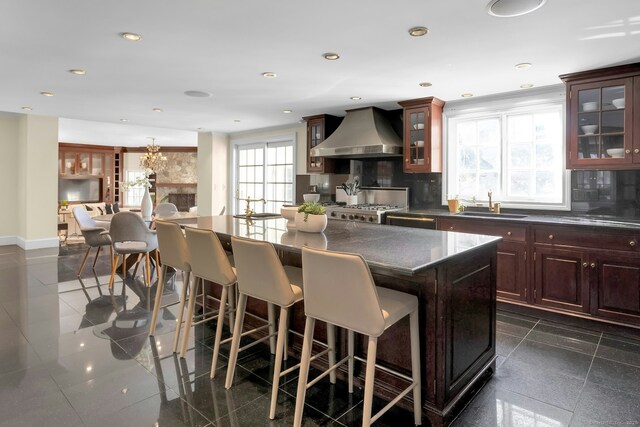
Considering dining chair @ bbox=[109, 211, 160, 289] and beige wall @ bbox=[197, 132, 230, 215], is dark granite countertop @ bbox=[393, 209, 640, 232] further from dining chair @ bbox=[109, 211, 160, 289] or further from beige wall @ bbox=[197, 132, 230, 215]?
beige wall @ bbox=[197, 132, 230, 215]

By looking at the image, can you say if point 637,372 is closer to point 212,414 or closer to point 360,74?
point 212,414

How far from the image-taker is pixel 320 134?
6.03 meters

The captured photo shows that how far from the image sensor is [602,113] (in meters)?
3.62

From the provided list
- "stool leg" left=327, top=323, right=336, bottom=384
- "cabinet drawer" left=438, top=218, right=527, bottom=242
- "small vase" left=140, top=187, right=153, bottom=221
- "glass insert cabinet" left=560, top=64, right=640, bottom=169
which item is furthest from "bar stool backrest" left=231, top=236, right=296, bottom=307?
"small vase" left=140, top=187, right=153, bottom=221

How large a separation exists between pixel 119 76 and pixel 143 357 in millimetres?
2882

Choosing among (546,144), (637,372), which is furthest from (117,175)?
(637,372)

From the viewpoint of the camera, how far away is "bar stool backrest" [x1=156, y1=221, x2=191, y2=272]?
2.72m

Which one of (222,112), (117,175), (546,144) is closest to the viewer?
(546,144)

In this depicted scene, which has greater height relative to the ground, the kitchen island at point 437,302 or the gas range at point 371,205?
the gas range at point 371,205

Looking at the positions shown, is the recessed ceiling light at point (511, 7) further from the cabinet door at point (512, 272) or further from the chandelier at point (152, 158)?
the chandelier at point (152, 158)

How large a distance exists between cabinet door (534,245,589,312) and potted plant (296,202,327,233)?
2292 millimetres

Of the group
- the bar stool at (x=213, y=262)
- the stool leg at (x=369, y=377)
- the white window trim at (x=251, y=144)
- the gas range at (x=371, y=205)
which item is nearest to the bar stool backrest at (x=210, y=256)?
the bar stool at (x=213, y=262)

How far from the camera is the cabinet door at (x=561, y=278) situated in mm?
3436

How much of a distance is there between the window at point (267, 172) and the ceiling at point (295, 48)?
92.6 inches
